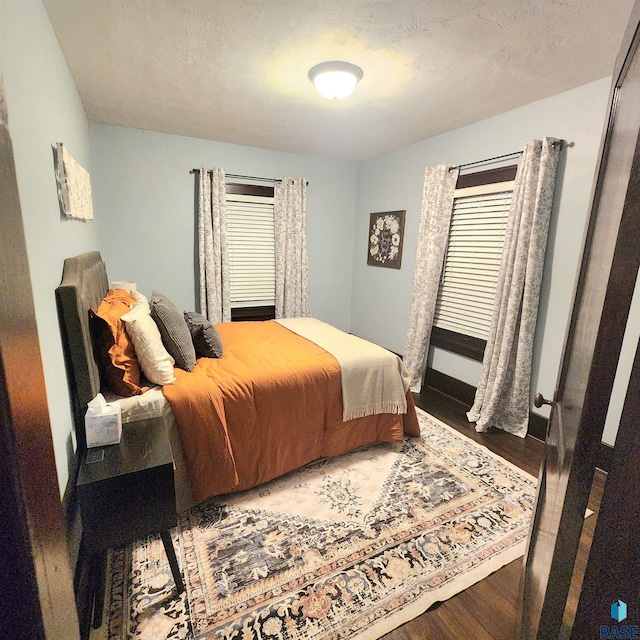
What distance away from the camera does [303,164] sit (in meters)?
4.41

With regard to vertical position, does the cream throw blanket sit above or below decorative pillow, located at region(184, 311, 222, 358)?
below

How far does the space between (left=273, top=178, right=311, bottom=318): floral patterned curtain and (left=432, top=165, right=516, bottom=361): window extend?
1.79m

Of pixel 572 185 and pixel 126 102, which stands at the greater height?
pixel 126 102

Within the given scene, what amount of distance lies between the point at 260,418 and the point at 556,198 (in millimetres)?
2613

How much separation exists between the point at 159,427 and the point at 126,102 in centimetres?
272

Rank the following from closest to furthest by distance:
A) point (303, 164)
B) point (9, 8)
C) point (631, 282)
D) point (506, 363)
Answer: point (631, 282) → point (9, 8) → point (506, 363) → point (303, 164)

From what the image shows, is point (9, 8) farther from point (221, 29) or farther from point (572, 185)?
point (572, 185)

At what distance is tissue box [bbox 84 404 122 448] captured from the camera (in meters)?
1.46

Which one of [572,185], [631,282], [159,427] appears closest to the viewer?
[631,282]

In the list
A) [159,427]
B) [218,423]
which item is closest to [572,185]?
[218,423]

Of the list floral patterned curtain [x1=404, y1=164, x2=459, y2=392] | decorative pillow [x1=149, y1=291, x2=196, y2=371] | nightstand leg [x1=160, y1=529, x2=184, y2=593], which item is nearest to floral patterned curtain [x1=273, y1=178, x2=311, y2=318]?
floral patterned curtain [x1=404, y1=164, x2=459, y2=392]

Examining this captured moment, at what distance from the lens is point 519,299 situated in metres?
2.69

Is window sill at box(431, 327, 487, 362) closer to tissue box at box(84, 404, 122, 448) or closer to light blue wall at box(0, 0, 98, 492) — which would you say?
tissue box at box(84, 404, 122, 448)

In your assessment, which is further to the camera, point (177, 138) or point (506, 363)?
point (177, 138)
